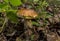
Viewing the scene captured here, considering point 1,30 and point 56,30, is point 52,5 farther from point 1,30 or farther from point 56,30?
point 1,30

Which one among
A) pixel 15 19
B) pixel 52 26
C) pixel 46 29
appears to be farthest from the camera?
pixel 52 26

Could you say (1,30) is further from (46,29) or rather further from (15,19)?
(46,29)

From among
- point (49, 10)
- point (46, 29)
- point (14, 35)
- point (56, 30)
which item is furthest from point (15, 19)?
point (49, 10)

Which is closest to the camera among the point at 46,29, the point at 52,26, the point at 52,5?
the point at 46,29

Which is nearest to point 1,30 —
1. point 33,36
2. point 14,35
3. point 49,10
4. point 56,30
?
point 14,35

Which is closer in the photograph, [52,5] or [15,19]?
[15,19]

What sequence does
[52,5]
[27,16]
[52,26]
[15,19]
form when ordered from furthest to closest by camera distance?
[52,5] → [52,26] → [15,19] → [27,16]

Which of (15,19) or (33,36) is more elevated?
(15,19)

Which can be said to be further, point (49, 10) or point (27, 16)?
point (49, 10)

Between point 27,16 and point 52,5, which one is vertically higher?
point 27,16
